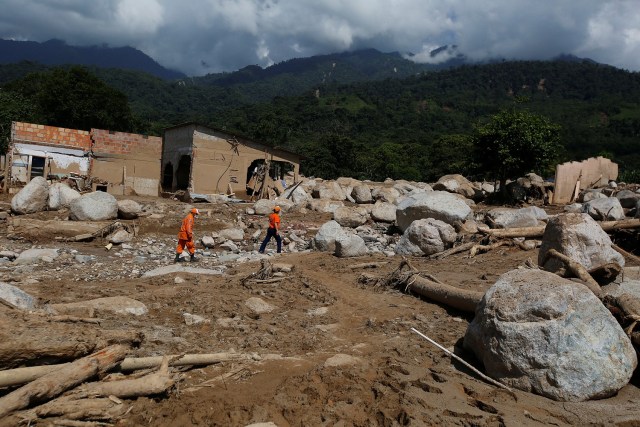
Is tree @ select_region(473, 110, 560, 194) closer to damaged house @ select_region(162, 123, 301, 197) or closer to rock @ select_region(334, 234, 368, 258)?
damaged house @ select_region(162, 123, 301, 197)

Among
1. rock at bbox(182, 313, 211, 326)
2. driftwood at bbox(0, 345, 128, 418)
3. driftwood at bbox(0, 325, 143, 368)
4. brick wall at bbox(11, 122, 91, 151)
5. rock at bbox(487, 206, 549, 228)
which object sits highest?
brick wall at bbox(11, 122, 91, 151)

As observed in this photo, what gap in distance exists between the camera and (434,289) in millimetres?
7410

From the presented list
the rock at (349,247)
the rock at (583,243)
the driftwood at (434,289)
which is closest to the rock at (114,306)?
the driftwood at (434,289)

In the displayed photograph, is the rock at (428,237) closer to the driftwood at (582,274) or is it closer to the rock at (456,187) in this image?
the driftwood at (582,274)

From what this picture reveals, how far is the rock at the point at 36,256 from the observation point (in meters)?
9.88

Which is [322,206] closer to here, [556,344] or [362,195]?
[362,195]

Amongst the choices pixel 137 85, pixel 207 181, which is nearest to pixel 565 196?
pixel 207 181

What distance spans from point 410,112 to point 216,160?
7968cm

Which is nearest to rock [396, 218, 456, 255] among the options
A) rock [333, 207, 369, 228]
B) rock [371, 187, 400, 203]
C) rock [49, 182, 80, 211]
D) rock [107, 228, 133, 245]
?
rock [333, 207, 369, 228]

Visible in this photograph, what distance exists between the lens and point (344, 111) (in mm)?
87875

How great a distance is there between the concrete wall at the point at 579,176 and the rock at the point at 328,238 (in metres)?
13.7

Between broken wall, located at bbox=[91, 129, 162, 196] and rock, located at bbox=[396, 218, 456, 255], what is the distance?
17195mm

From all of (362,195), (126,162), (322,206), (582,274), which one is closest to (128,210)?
(322,206)

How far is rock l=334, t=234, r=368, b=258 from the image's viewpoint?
441 inches
